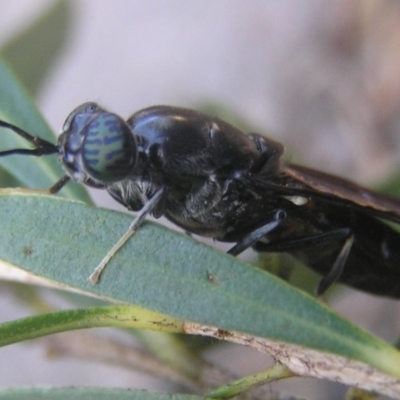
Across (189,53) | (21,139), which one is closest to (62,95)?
(189,53)

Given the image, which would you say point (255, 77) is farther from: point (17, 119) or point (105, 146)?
point (105, 146)

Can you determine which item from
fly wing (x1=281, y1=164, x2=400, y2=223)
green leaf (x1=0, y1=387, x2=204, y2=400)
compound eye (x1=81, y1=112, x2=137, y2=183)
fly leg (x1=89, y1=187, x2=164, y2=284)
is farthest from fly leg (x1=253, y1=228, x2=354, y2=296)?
green leaf (x1=0, y1=387, x2=204, y2=400)

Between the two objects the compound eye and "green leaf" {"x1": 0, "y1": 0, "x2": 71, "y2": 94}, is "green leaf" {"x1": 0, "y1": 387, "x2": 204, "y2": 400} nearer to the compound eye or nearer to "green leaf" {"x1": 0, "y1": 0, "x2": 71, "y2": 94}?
the compound eye

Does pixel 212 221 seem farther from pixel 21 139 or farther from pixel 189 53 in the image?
pixel 189 53

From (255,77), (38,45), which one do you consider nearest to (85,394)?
(38,45)

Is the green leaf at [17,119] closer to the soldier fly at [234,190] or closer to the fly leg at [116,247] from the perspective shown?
the soldier fly at [234,190]
